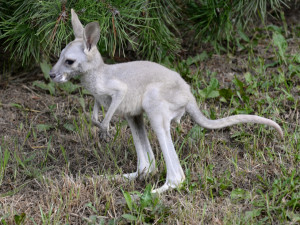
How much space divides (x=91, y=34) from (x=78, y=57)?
0.64 ft

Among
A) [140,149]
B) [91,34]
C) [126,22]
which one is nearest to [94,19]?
[126,22]

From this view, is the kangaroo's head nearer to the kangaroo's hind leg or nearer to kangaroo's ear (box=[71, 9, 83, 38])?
kangaroo's ear (box=[71, 9, 83, 38])

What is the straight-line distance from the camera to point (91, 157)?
4.46 m

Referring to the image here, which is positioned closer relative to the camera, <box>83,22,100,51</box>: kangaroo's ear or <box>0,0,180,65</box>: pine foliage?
<box>83,22,100,51</box>: kangaroo's ear

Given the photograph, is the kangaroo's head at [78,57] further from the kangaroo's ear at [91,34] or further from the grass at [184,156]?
the grass at [184,156]

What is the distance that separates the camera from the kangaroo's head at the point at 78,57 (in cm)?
368

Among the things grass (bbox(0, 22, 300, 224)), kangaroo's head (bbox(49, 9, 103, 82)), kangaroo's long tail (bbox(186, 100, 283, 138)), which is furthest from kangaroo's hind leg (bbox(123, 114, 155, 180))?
kangaroo's head (bbox(49, 9, 103, 82))

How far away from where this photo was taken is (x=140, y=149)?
4.12m

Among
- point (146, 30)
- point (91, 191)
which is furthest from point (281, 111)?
point (91, 191)

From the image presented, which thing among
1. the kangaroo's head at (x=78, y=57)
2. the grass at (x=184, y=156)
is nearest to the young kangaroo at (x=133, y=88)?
the kangaroo's head at (x=78, y=57)

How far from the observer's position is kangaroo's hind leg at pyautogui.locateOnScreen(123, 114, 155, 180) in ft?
13.4

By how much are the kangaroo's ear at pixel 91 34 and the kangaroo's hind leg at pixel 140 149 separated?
724mm

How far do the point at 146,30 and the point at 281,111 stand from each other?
1.59 meters

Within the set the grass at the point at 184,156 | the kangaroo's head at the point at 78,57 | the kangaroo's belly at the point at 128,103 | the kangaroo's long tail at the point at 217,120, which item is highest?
the kangaroo's head at the point at 78,57
